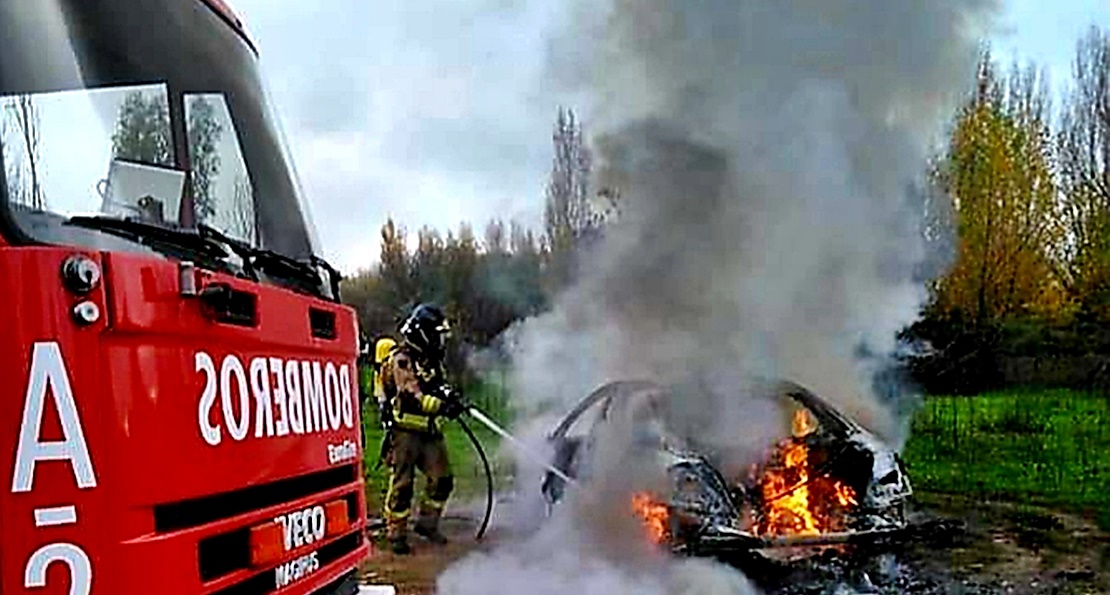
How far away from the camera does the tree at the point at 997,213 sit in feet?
53.9

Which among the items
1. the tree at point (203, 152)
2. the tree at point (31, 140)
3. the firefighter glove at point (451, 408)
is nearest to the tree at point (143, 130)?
the tree at point (203, 152)

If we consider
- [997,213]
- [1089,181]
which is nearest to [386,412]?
[997,213]

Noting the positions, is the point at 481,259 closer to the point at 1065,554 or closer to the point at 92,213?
the point at 1065,554

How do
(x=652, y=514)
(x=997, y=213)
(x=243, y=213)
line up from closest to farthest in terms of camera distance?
(x=243, y=213)
(x=652, y=514)
(x=997, y=213)

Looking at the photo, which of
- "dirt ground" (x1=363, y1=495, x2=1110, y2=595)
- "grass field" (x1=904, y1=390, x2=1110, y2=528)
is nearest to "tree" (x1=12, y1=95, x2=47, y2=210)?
"dirt ground" (x1=363, y1=495, x2=1110, y2=595)

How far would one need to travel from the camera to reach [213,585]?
8.30ft

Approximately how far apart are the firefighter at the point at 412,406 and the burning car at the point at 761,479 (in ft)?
2.75

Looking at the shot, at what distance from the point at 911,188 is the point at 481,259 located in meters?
5.00

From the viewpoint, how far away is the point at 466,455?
12.0m

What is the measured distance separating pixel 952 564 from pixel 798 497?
113 cm

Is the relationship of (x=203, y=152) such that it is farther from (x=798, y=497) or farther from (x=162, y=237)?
(x=798, y=497)

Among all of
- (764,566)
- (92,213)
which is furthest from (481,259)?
(92,213)

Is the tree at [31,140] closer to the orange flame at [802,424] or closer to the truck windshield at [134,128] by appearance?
the truck windshield at [134,128]

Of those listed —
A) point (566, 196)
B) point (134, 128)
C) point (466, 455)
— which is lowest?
point (466, 455)
